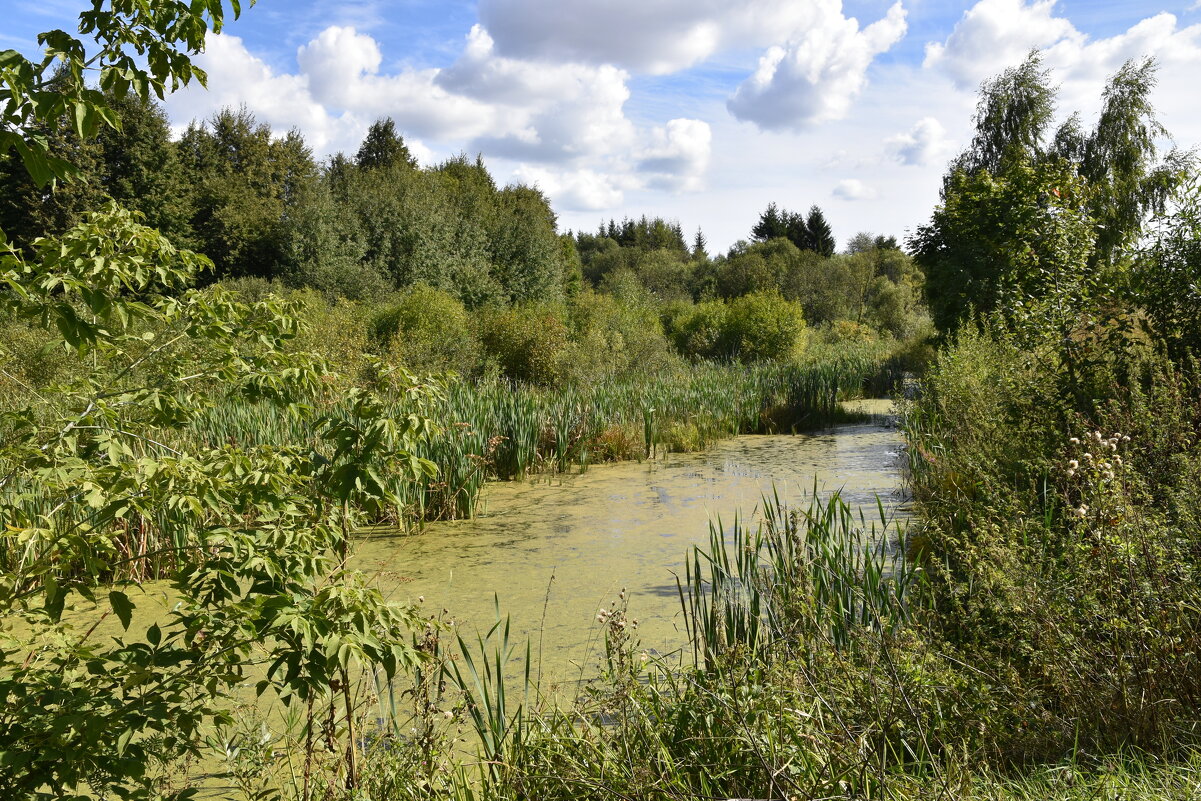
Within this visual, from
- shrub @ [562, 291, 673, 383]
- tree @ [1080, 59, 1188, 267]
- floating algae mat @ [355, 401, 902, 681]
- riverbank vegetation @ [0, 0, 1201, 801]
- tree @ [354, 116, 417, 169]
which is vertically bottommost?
floating algae mat @ [355, 401, 902, 681]

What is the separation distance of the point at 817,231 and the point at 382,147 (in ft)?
73.6

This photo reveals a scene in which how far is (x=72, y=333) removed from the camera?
1.67 m

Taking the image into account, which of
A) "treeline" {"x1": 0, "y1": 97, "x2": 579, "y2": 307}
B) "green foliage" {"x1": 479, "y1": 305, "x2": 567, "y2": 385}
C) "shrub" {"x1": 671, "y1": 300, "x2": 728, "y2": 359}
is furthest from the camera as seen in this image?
"treeline" {"x1": 0, "y1": 97, "x2": 579, "y2": 307}

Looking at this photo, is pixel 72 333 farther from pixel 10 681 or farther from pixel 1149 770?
pixel 1149 770

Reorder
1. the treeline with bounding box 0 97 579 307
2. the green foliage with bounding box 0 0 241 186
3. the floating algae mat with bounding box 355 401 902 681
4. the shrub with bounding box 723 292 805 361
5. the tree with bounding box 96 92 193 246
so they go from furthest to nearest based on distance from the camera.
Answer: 1. the tree with bounding box 96 92 193 246
2. the treeline with bounding box 0 97 579 307
3. the shrub with bounding box 723 292 805 361
4. the floating algae mat with bounding box 355 401 902 681
5. the green foliage with bounding box 0 0 241 186

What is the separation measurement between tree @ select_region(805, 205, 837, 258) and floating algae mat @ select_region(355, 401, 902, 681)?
33.9 metres

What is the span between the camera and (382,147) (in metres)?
30.8

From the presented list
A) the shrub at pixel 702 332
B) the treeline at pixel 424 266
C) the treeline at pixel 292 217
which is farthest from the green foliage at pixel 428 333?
the shrub at pixel 702 332

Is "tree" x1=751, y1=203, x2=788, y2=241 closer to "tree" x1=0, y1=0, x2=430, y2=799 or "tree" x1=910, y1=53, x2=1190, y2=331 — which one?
"tree" x1=910, y1=53, x2=1190, y2=331

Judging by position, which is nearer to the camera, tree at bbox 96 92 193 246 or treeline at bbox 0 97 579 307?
treeline at bbox 0 97 579 307

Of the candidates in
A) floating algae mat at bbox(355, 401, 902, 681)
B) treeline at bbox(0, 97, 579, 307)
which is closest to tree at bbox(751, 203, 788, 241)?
treeline at bbox(0, 97, 579, 307)

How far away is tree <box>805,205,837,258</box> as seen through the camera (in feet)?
136

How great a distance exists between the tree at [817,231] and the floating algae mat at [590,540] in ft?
111

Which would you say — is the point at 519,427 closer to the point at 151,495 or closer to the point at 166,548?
the point at 166,548
